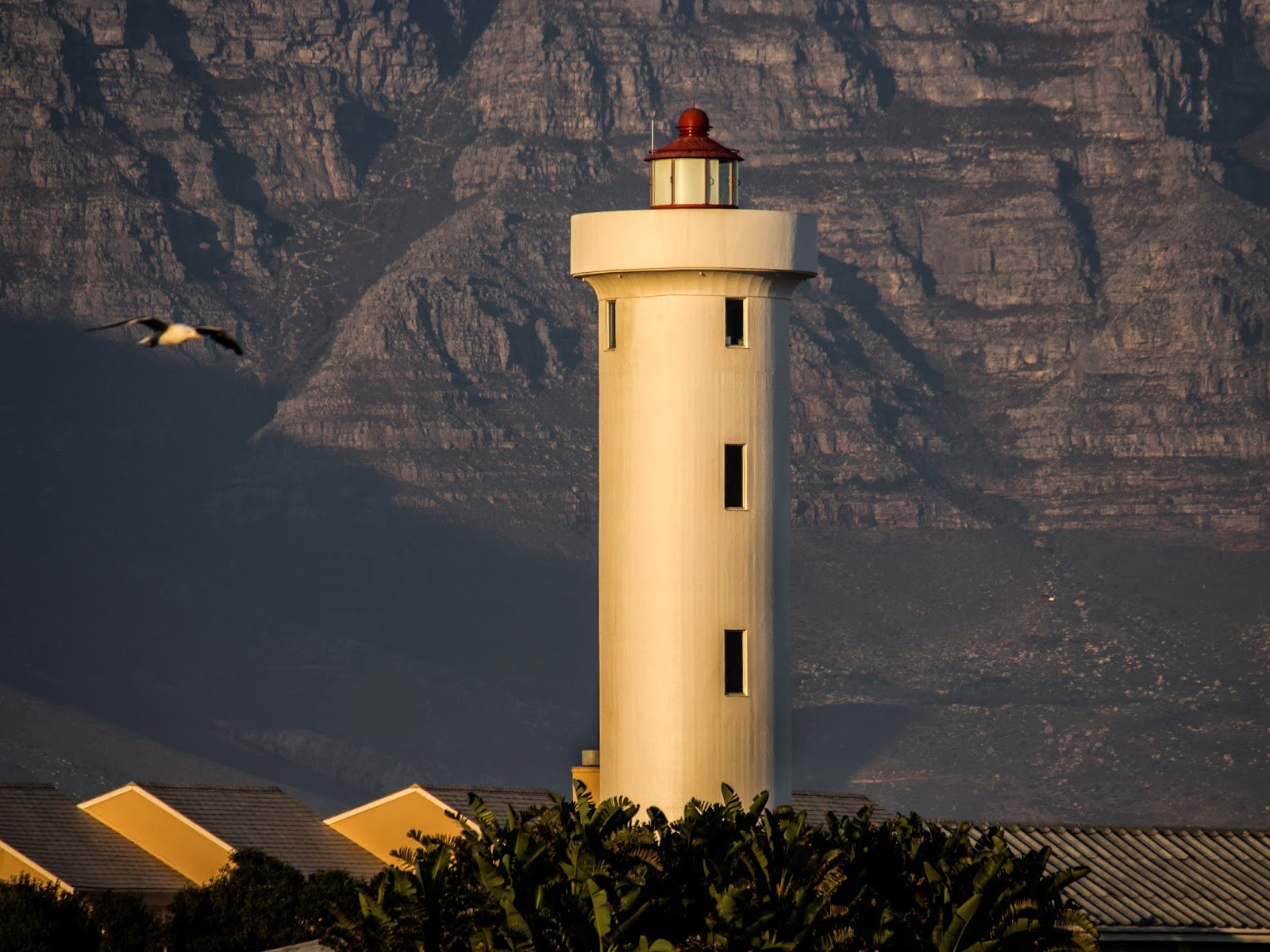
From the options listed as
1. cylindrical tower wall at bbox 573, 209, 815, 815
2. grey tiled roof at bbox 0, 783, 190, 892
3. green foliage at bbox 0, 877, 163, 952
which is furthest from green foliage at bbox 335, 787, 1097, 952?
grey tiled roof at bbox 0, 783, 190, 892

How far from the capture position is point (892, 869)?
4441cm

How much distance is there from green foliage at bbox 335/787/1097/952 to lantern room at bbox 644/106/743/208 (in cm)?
944

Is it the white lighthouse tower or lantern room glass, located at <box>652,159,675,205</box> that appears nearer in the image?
the white lighthouse tower

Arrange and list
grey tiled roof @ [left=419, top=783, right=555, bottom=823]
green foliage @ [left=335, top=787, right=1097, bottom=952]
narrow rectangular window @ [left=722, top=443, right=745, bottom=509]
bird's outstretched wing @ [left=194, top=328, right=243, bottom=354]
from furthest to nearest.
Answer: grey tiled roof @ [left=419, top=783, right=555, bottom=823], narrow rectangular window @ [left=722, top=443, right=745, bottom=509], green foliage @ [left=335, top=787, right=1097, bottom=952], bird's outstretched wing @ [left=194, top=328, right=243, bottom=354]

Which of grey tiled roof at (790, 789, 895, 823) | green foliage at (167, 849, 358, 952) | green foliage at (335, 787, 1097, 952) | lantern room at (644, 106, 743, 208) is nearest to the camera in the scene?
green foliage at (335, 787, 1097, 952)

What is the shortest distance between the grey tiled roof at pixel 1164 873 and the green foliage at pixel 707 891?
643cm

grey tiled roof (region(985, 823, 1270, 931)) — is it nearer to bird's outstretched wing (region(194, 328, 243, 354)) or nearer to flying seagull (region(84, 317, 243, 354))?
bird's outstretched wing (region(194, 328, 243, 354))

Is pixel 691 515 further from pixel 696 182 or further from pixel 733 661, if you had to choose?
pixel 696 182

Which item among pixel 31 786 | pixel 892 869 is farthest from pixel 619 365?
pixel 31 786

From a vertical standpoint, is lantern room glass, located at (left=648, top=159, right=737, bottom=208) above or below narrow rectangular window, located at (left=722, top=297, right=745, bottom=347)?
above

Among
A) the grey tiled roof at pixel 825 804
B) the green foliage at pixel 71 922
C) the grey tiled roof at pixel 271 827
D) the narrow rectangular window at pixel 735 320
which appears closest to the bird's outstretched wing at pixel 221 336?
the narrow rectangular window at pixel 735 320

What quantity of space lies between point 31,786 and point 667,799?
3323cm

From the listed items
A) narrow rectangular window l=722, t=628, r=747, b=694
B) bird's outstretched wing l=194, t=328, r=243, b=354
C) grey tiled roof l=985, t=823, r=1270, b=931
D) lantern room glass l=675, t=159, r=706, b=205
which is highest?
lantern room glass l=675, t=159, r=706, b=205

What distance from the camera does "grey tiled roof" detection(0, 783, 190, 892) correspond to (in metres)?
68.9
